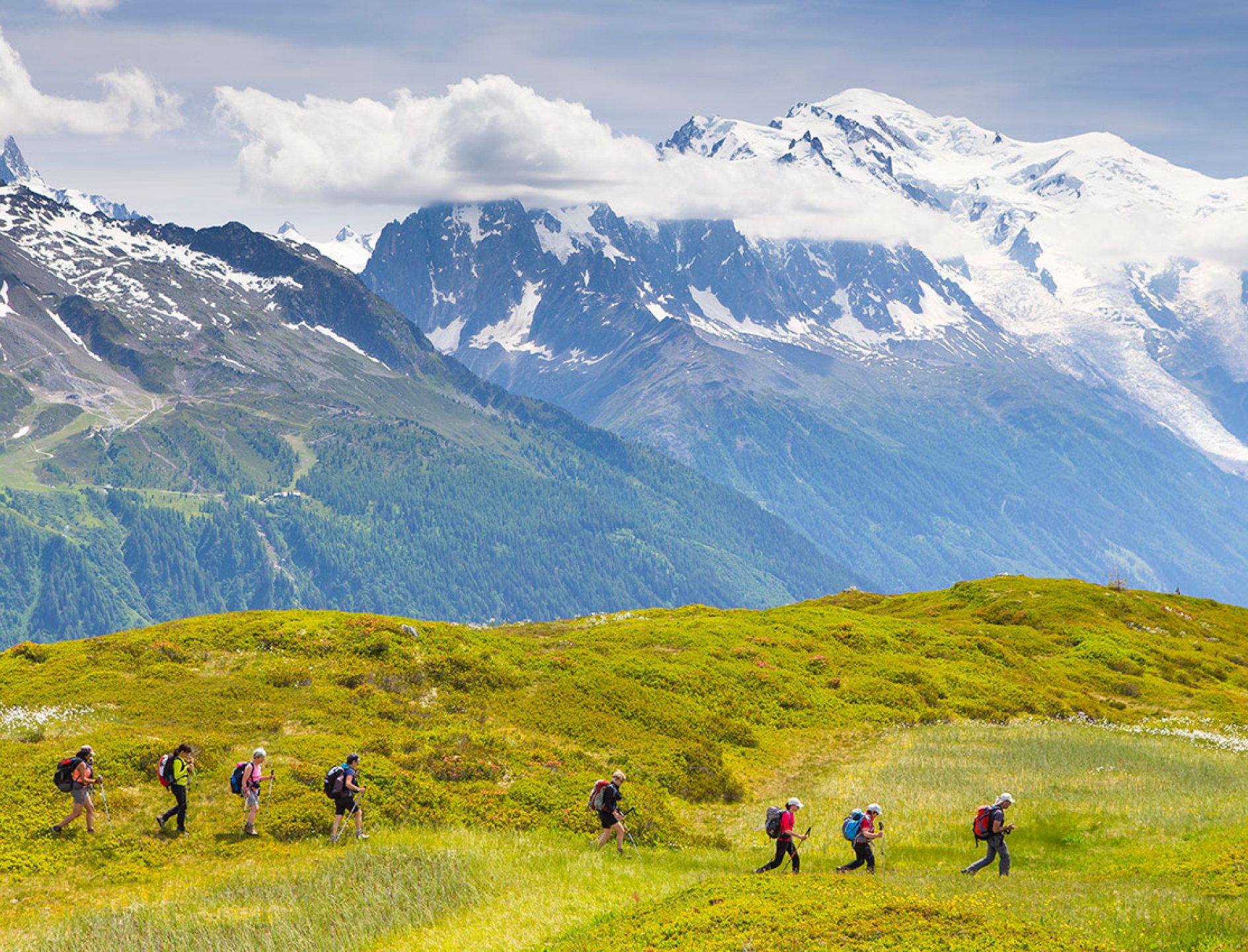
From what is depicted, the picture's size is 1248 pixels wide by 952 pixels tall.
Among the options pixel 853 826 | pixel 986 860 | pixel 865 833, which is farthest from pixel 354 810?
pixel 986 860

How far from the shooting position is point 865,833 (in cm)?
3306

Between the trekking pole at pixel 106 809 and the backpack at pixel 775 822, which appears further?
the trekking pole at pixel 106 809

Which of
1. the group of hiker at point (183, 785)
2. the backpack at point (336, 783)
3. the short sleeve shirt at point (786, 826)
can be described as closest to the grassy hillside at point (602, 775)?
the group of hiker at point (183, 785)

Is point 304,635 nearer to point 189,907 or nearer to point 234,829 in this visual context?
point 234,829

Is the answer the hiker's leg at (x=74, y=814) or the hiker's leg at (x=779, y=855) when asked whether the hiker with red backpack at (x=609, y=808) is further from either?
the hiker's leg at (x=74, y=814)

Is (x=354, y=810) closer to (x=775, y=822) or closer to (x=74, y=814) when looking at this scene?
(x=74, y=814)

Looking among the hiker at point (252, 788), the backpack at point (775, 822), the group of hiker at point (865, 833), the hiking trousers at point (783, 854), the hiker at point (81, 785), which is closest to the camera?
the group of hiker at point (865, 833)

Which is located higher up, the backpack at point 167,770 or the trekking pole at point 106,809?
the backpack at point 167,770

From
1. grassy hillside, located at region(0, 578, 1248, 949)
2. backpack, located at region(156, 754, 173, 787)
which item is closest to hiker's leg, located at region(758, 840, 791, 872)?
grassy hillside, located at region(0, 578, 1248, 949)

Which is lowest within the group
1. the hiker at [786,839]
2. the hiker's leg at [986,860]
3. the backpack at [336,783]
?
the hiker's leg at [986,860]

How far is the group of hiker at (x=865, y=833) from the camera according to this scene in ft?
109

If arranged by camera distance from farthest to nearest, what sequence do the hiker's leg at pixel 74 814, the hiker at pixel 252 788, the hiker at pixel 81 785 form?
the hiker at pixel 252 788 → the hiker at pixel 81 785 → the hiker's leg at pixel 74 814

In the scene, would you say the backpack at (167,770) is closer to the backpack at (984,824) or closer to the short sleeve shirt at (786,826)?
the short sleeve shirt at (786,826)

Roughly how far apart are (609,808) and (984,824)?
13.7 metres
